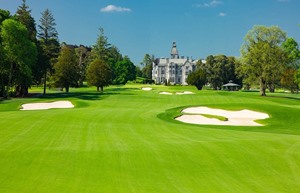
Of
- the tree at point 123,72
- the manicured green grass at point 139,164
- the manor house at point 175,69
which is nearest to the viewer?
the manicured green grass at point 139,164

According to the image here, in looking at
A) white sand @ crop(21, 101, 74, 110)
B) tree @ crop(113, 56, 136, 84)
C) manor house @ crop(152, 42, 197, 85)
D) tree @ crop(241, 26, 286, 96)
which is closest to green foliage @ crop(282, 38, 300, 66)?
tree @ crop(241, 26, 286, 96)

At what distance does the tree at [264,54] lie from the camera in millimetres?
68625

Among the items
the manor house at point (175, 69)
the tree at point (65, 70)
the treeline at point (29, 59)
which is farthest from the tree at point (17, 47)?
the manor house at point (175, 69)

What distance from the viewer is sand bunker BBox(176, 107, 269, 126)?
32562mm

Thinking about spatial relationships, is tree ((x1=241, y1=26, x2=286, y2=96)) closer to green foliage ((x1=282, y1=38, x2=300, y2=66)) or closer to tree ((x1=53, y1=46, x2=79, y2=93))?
green foliage ((x1=282, y1=38, x2=300, y2=66))

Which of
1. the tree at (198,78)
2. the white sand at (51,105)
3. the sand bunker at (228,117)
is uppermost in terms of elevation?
the tree at (198,78)

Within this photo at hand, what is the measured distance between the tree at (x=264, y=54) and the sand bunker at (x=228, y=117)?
3253 cm

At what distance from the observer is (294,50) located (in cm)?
6431

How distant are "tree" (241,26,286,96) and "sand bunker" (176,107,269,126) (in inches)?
1281

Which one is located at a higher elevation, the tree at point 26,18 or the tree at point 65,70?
the tree at point 26,18

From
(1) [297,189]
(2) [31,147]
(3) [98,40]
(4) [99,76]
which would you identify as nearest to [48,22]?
(4) [99,76]

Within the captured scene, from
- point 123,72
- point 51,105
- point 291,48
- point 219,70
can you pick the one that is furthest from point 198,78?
point 51,105

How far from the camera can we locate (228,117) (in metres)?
36.4

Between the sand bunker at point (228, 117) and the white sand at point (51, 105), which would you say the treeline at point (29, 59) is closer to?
the white sand at point (51, 105)
